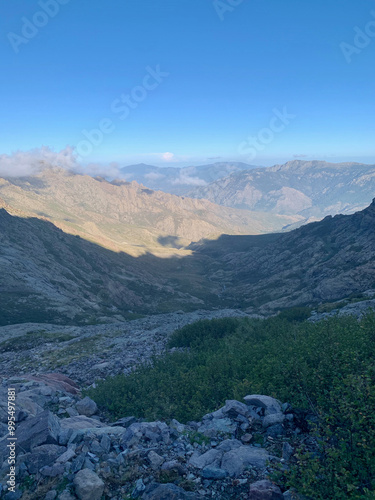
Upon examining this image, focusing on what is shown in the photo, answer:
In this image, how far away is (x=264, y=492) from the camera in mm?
5832

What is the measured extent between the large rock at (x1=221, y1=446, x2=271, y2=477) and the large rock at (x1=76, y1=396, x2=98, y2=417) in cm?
805

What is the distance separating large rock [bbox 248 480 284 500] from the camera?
19.0 ft

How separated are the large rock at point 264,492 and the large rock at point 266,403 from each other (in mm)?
3242

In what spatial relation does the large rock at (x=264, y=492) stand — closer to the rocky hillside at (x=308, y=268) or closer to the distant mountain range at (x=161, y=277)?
the distant mountain range at (x=161, y=277)

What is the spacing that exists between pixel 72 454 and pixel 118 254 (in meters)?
182

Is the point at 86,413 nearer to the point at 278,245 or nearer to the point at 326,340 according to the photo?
the point at 326,340

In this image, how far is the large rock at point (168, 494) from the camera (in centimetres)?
608

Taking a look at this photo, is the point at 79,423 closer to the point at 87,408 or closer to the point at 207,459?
the point at 87,408

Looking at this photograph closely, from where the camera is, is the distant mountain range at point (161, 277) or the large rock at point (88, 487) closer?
the large rock at point (88, 487)

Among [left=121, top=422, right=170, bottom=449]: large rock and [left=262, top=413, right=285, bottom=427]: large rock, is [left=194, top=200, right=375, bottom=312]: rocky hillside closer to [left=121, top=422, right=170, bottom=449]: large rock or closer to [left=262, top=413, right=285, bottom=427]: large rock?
[left=262, top=413, right=285, bottom=427]: large rock

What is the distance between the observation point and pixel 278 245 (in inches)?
6875

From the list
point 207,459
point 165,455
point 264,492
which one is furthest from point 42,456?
point 264,492

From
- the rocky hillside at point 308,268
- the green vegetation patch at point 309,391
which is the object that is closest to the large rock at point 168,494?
the green vegetation patch at point 309,391

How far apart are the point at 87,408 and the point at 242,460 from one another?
8742 mm
